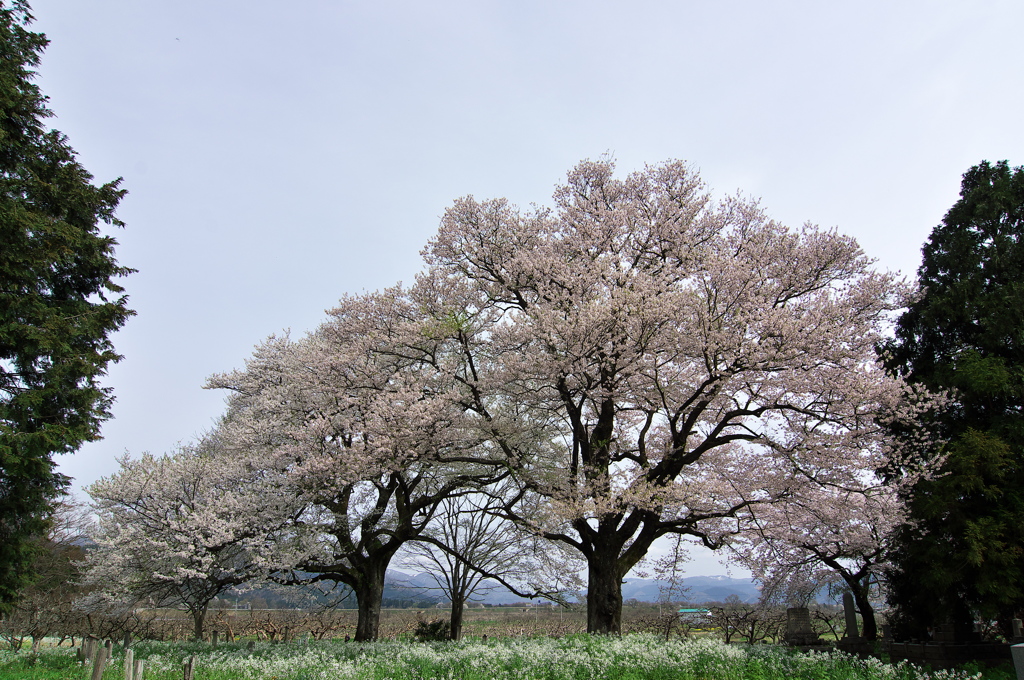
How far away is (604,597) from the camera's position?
14805 mm

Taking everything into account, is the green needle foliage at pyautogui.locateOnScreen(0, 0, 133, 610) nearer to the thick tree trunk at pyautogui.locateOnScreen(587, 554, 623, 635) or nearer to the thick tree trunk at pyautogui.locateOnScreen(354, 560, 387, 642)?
the thick tree trunk at pyautogui.locateOnScreen(354, 560, 387, 642)

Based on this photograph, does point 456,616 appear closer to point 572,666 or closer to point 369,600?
point 369,600

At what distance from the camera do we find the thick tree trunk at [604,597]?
1450cm

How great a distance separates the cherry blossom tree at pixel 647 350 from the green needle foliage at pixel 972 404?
72.5 inches

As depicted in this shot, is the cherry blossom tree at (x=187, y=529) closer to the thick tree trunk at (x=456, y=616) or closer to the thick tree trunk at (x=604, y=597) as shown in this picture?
the thick tree trunk at (x=456, y=616)

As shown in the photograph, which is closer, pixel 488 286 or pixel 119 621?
pixel 488 286

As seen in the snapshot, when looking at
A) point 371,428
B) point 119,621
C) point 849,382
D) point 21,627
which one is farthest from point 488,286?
point 21,627

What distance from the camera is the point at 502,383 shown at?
52.8ft

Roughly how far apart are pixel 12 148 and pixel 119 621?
887 inches

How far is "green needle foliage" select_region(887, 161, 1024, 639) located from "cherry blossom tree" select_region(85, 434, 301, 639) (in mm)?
17694

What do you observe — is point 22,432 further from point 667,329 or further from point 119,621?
point 119,621

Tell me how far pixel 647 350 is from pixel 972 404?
8739 mm

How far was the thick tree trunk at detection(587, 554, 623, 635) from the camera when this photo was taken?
14.5 m

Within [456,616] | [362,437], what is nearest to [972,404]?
[362,437]
